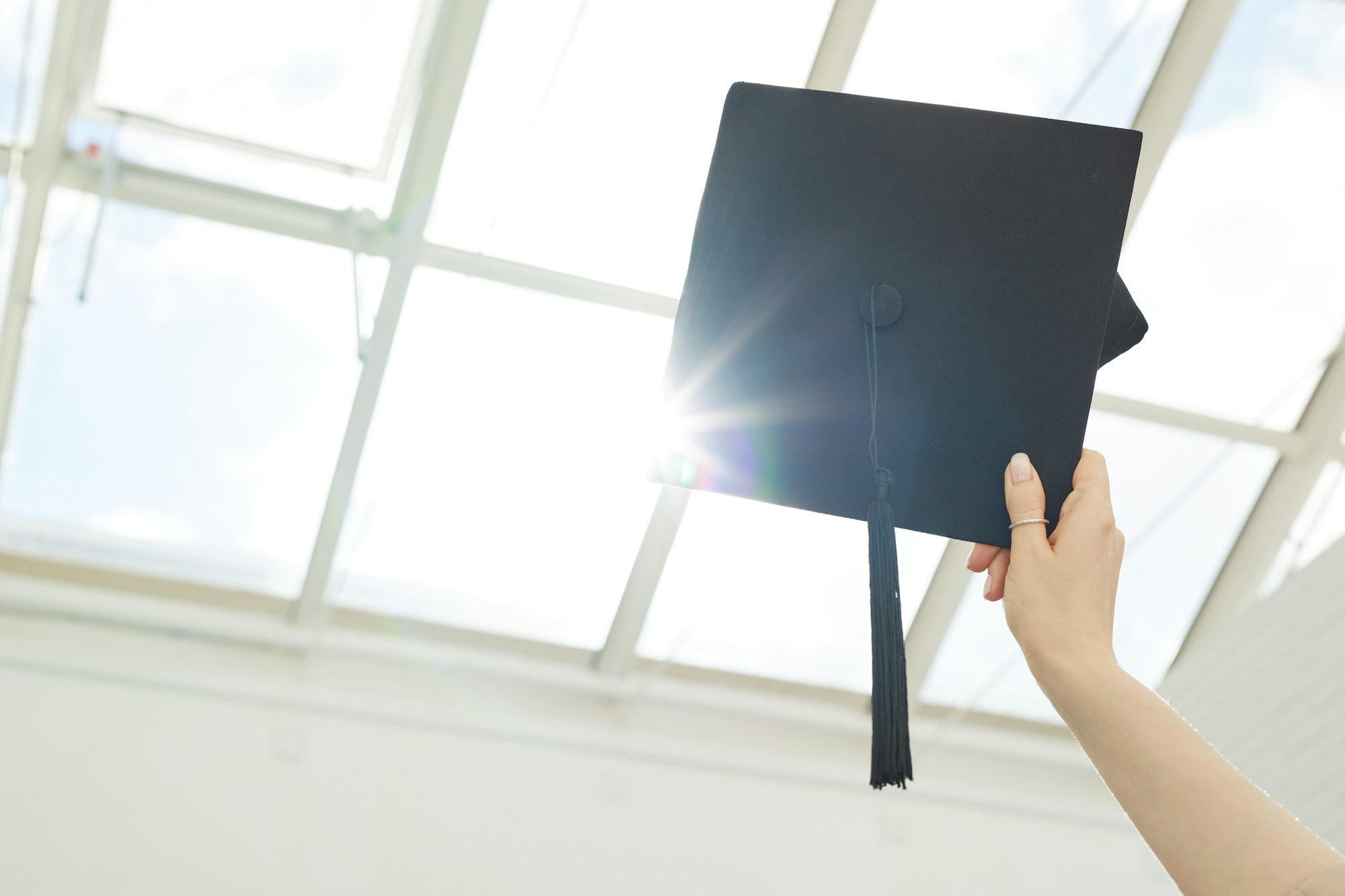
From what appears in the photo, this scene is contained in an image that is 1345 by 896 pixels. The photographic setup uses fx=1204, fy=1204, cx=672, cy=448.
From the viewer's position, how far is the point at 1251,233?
4438mm

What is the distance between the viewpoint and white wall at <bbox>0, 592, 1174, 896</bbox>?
3465 millimetres

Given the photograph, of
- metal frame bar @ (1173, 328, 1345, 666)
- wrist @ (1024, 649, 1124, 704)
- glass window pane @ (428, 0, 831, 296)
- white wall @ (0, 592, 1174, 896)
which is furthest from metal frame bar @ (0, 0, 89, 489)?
metal frame bar @ (1173, 328, 1345, 666)

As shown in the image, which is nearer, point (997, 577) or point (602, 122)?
point (997, 577)

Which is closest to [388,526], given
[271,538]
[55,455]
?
[271,538]

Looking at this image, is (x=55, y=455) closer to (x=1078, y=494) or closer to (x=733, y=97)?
(x=733, y=97)

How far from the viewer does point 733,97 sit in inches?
66.0

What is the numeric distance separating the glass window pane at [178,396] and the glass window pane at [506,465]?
22 centimetres

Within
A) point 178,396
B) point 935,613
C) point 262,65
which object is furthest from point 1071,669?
point 935,613

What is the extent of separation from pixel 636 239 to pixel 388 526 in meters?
1.34

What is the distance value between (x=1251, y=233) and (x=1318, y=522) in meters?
1.27

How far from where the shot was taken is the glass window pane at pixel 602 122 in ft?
12.1

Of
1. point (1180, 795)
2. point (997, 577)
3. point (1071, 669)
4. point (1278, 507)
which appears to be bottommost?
point (1180, 795)

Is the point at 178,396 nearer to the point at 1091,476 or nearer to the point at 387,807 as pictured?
the point at 387,807

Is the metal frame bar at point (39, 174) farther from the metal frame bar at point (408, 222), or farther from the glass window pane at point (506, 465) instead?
the glass window pane at point (506, 465)
